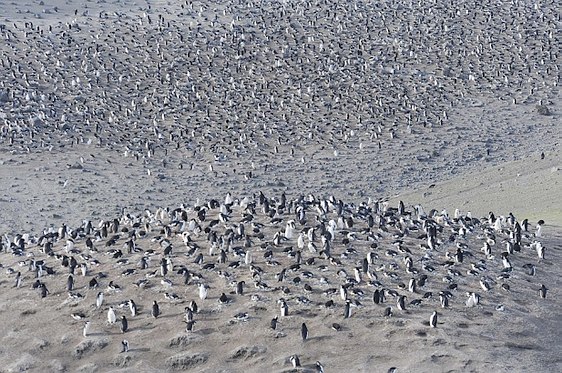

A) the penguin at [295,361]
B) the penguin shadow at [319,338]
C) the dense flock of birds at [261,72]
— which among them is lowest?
the penguin at [295,361]

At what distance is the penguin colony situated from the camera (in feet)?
109

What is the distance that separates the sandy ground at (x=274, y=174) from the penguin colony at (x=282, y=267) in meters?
0.10

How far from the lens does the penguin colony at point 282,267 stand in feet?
109

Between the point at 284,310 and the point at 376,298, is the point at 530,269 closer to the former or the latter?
the point at 376,298

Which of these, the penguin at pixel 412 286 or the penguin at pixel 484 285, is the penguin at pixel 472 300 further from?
the penguin at pixel 412 286

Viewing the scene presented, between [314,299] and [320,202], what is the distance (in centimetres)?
885

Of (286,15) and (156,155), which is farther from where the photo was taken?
(286,15)

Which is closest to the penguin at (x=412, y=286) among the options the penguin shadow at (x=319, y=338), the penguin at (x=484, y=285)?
the penguin at (x=484, y=285)

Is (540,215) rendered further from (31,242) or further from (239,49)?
(239,49)

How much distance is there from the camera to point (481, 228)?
4197cm

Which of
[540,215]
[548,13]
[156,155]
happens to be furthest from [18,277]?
[548,13]

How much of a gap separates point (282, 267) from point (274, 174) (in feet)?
83.6

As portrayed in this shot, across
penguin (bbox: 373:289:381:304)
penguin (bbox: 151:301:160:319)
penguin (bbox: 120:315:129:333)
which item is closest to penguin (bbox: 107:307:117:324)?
penguin (bbox: 120:315:129:333)

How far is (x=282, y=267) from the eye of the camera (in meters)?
35.8
